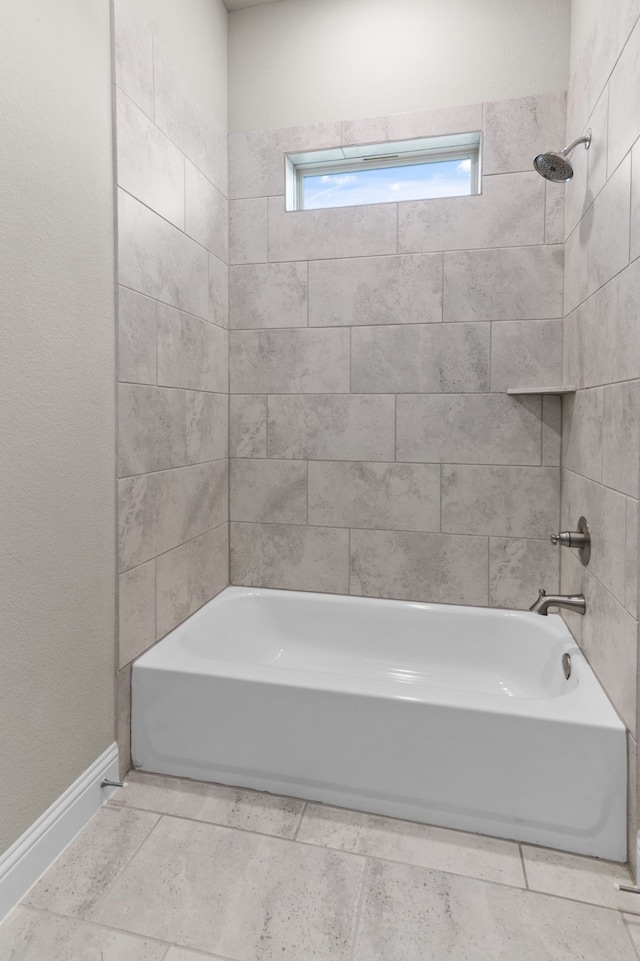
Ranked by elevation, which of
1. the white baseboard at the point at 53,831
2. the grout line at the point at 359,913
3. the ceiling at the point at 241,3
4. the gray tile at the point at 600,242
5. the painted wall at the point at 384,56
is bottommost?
the grout line at the point at 359,913

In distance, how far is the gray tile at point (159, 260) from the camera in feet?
5.90

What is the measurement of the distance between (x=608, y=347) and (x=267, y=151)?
1.77m

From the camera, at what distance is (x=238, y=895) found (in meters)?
1.39

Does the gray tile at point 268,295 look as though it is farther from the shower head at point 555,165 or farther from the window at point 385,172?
the shower head at point 555,165

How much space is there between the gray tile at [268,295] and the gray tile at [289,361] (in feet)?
0.16

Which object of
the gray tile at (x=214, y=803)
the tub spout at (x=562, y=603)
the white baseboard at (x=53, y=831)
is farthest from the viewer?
the tub spout at (x=562, y=603)

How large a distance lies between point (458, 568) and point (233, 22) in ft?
8.72

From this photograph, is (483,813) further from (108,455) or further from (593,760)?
(108,455)

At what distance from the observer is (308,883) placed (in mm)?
1435

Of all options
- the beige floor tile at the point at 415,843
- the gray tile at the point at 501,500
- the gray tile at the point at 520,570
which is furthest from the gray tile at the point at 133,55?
the beige floor tile at the point at 415,843

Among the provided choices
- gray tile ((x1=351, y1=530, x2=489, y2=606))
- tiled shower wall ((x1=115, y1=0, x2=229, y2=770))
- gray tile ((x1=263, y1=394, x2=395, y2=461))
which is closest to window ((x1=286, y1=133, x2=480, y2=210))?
tiled shower wall ((x1=115, y1=0, x2=229, y2=770))

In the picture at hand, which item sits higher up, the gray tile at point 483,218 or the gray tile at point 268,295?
the gray tile at point 483,218

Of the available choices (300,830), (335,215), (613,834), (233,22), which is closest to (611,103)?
(335,215)

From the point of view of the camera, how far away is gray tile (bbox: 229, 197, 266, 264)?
8.30 feet
